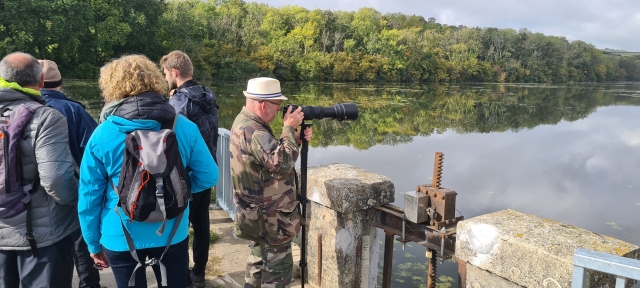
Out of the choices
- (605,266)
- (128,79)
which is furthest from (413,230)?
(128,79)

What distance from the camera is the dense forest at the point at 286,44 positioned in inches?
1078

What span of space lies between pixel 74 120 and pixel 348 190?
1.65m

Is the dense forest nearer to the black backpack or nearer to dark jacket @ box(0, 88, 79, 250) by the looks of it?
dark jacket @ box(0, 88, 79, 250)

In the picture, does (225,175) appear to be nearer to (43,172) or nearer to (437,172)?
(43,172)

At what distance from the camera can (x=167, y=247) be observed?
6.39 ft

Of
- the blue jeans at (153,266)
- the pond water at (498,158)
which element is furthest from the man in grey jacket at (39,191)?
the pond water at (498,158)

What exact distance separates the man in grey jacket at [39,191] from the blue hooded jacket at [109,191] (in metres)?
0.33

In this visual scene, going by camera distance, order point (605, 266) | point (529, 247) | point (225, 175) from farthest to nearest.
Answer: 1. point (225, 175)
2. point (529, 247)
3. point (605, 266)

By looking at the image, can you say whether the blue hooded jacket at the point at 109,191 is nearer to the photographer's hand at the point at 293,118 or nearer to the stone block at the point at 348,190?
the photographer's hand at the point at 293,118

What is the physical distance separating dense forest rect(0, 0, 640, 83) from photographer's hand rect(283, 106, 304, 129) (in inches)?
1044

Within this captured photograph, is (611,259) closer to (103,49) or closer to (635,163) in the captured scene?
(635,163)

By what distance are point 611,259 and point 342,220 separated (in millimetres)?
1634

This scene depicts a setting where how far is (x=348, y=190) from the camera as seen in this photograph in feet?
8.43

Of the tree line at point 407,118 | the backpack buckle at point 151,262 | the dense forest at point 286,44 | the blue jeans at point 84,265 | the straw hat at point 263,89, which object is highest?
the dense forest at point 286,44
